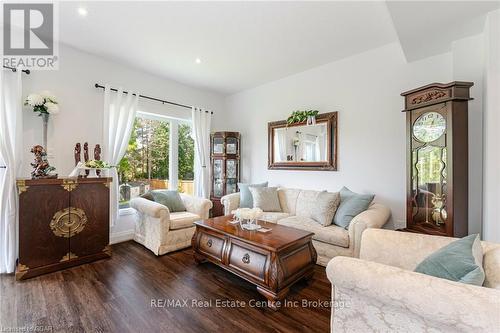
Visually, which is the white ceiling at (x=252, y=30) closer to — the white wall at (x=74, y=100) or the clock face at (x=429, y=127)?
the white wall at (x=74, y=100)

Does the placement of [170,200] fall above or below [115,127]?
below

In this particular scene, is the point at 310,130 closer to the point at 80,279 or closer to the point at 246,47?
the point at 246,47

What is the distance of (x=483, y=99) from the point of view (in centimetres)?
217

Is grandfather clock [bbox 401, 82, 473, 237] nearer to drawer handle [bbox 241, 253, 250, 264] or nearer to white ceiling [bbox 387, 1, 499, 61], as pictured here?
white ceiling [bbox 387, 1, 499, 61]

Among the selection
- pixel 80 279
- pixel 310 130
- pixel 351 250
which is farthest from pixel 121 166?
pixel 351 250

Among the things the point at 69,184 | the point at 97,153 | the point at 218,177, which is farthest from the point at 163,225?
the point at 218,177

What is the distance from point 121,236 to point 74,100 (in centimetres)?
204

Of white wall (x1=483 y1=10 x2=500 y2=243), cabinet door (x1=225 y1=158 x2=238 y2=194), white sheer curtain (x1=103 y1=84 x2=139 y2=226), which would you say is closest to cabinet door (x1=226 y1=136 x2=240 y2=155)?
cabinet door (x1=225 y1=158 x2=238 y2=194)

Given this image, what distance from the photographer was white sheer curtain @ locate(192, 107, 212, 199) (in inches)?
172

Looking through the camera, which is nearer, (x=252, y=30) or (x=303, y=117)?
(x=252, y=30)

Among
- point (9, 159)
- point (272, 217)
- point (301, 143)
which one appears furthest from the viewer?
point (301, 143)

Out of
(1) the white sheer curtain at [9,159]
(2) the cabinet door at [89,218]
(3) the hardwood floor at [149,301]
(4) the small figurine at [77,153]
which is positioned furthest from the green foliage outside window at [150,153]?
(3) the hardwood floor at [149,301]

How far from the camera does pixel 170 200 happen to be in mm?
3496

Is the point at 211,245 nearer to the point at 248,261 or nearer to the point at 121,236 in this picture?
the point at 248,261
